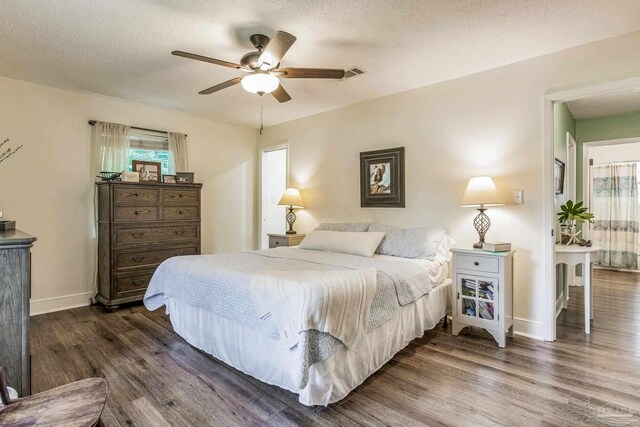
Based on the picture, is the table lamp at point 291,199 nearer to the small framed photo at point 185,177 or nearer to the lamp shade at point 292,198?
the lamp shade at point 292,198

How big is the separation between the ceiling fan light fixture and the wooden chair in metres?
1.98

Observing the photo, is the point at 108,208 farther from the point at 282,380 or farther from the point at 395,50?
the point at 395,50

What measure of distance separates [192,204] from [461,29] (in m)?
3.51

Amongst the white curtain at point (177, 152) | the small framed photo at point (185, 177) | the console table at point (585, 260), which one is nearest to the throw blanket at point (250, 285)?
the console table at point (585, 260)

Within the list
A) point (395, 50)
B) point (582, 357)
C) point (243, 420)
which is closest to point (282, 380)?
point (243, 420)

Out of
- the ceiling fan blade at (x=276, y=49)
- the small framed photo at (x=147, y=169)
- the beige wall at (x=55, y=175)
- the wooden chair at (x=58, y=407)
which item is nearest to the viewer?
the wooden chair at (x=58, y=407)

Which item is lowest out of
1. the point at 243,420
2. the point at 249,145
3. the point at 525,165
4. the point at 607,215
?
the point at 243,420

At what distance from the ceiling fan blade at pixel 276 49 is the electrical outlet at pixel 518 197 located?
234 cm

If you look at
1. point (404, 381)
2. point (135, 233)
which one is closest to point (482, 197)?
point (404, 381)

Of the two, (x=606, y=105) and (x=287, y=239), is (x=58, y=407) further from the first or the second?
(x=606, y=105)

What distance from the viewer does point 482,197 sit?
2.88 m

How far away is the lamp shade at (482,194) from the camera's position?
286 centimetres

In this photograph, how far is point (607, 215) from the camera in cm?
590

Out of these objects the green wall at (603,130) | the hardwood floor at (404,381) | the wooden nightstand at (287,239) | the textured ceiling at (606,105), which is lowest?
the hardwood floor at (404,381)
